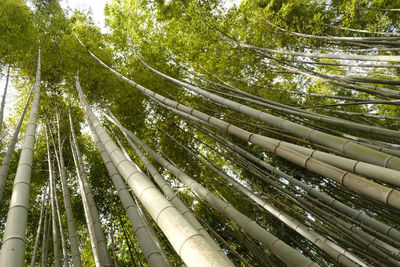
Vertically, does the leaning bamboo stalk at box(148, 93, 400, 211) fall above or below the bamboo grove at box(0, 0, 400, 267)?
below

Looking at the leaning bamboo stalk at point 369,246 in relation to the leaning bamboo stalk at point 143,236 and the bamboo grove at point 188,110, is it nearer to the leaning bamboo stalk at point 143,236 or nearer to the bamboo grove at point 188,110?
the bamboo grove at point 188,110

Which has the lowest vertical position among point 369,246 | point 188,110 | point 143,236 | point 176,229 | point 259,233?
point 369,246

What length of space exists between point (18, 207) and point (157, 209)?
2.59 feet

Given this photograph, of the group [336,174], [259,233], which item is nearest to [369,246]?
[259,233]

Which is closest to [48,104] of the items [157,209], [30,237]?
[30,237]

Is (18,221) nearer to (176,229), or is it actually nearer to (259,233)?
(176,229)

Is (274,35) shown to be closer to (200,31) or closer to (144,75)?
(200,31)

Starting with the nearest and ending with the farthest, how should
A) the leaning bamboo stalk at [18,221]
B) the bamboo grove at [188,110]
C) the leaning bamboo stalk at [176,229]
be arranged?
the leaning bamboo stalk at [176,229] → the leaning bamboo stalk at [18,221] → the bamboo grove at [188,110]

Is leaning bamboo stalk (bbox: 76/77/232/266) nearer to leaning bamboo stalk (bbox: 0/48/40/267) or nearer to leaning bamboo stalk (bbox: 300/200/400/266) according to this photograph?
leaning bamboo stalk (bbox: 0/48/40/267)

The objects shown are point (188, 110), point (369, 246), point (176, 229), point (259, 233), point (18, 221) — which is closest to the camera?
point (176, 229)

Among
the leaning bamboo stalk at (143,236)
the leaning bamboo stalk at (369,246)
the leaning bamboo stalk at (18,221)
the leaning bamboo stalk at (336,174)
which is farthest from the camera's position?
the leaning bamboo stalk at (369,246)

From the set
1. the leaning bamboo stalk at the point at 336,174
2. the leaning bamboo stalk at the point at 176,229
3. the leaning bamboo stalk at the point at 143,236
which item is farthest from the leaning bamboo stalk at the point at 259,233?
the leaning bamboo stalk at the point at 176,229

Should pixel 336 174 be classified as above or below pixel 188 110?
below

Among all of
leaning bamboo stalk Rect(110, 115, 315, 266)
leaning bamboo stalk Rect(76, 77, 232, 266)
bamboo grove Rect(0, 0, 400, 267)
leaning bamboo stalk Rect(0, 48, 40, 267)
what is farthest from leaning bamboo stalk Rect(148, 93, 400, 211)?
leaning bamboo stalk Rect(0, 48, 40, 267)
